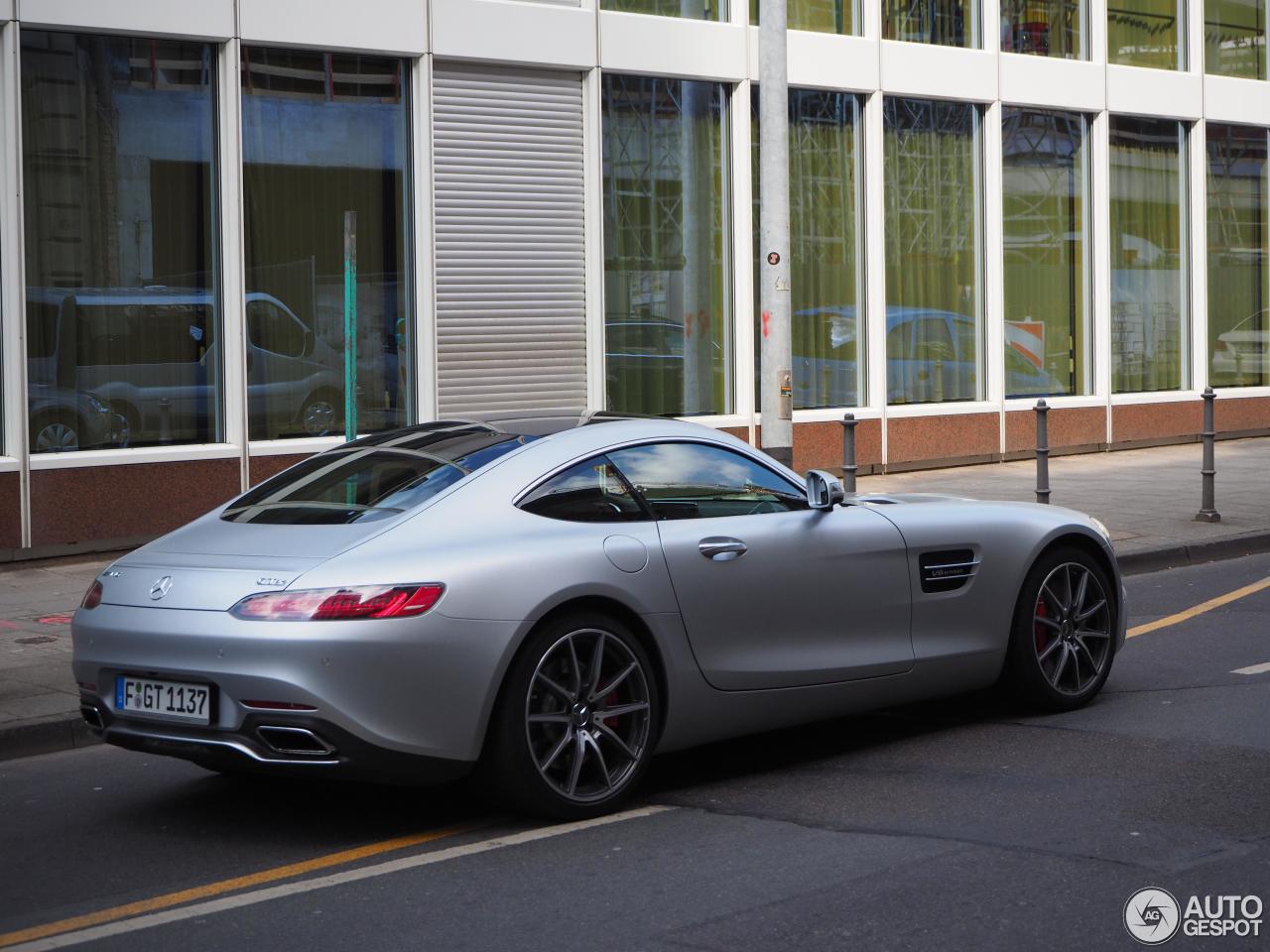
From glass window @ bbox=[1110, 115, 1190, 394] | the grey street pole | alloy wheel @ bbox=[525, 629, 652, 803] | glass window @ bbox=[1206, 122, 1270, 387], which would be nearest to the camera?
alloy wheel @ bbox=[525, 629, 652, 803]

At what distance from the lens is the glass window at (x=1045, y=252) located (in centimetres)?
2012

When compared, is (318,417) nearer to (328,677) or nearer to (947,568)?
(947,568)

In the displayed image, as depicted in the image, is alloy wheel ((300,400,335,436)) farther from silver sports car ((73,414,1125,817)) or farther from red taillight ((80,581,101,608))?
red taillight ((80,581,101,608))

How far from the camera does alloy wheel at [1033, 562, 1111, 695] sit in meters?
7.34

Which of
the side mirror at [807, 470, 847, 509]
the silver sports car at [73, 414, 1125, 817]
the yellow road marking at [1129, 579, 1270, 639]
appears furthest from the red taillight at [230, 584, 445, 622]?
the yellow road marking at [1129, 579, 1270, 639]

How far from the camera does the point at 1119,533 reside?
43.9 feet

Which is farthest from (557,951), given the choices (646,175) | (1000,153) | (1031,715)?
(1000,153)

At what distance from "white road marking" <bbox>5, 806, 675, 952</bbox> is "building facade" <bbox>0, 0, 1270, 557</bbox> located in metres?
4.96

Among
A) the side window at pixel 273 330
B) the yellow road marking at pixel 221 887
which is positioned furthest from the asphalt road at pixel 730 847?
the side window at pixel 273 330

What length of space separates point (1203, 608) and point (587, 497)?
579 centimetres

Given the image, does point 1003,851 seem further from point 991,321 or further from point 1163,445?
point 1163,445

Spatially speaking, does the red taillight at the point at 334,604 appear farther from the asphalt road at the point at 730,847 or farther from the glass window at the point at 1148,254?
the glass window at the point at 1148,254

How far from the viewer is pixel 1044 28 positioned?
20.3m

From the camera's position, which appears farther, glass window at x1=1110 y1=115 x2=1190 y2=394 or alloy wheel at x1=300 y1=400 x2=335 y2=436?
glass window at x1=1110 y1=115 x2=1190 y2=394
